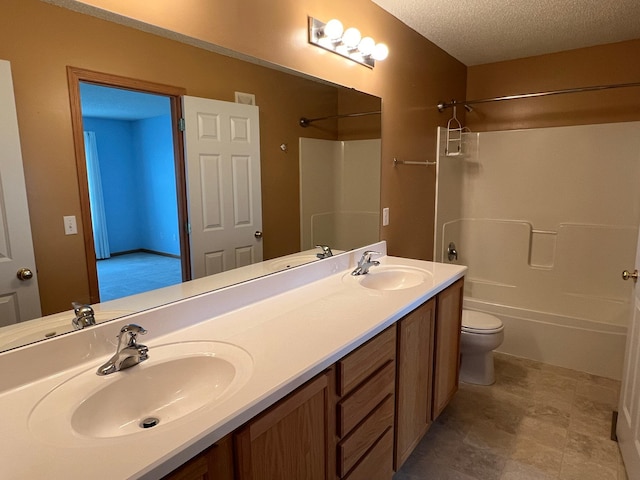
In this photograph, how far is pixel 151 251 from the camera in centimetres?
146

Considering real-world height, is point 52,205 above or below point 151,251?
above

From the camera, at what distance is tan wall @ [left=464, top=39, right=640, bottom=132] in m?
2.84

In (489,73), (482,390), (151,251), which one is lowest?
(482,390)

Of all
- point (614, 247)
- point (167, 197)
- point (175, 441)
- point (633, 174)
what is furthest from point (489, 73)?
point (175, 441)

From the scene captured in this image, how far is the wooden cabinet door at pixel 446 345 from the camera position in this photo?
6.32ft

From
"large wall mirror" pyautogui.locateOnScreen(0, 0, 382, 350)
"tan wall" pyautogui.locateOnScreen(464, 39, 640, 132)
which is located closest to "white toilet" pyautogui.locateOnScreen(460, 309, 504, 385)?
"large wall mirror" pyautogui.locateOnScreen(0, 0, 382, 350)

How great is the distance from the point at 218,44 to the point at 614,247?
10.2 feet

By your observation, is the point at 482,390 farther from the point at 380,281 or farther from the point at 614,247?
the point at 614,247

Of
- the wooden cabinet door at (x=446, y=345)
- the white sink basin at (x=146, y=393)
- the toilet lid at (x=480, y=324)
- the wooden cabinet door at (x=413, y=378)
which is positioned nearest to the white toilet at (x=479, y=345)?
the toilet lid at (x=480, y=324)

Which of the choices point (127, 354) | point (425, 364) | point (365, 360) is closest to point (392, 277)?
point (425, 364)

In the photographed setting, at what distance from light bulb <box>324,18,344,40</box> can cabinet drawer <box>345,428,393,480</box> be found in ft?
5.73

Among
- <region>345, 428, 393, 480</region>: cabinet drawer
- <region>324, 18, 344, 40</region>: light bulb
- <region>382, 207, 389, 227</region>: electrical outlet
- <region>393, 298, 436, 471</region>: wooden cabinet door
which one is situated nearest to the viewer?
<region>345, 428, 393, 480</region>: cabinet drawer

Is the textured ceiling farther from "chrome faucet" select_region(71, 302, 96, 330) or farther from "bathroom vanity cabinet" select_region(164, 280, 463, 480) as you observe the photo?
"chrome faucet" select_region(71, 302, 96, 330)

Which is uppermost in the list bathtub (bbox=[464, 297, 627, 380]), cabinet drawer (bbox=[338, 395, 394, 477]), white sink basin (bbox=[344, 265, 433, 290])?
white sink basin (bbox=[344, 265, 433, 290])
